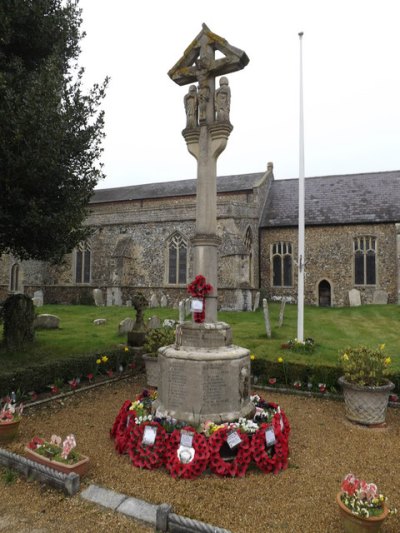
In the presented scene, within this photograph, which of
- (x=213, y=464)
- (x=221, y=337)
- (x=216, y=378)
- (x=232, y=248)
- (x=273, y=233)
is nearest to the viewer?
(x=213, y=464)

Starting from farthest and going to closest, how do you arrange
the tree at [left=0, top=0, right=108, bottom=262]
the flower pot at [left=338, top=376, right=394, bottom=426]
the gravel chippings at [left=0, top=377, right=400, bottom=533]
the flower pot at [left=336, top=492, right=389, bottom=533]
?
the tree at [left=0, top=0, right=108, bottom=262], the flower pot at [left=338, top=376, right=394, bottom=426], the gravel chippings at [left=0, top=377, right=400, bottom=533], the flower pot at [left=336, top=492, right=389, bottom=533]

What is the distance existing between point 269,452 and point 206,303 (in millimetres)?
2317

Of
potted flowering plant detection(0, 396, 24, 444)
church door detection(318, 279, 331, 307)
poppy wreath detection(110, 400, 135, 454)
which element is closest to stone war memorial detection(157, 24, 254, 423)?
poppy wreath detection(110, 400, 135, 454)

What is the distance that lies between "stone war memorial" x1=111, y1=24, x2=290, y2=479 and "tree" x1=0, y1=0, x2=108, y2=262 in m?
3.44

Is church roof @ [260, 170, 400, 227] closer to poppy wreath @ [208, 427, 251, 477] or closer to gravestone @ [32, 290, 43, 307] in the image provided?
gravestone @ [32, 290, 43, 307]

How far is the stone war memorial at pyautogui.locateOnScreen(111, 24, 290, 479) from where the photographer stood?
482 cm

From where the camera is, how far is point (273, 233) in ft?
86.7

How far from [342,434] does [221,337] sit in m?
2.63

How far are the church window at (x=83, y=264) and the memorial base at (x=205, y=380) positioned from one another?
74.8 feet

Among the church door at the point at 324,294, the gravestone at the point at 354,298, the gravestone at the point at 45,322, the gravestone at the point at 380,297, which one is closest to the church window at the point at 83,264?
the gravestone at the point at 45,322

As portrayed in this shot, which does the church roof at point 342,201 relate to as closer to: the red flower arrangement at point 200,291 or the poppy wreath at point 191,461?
the red flower arrangement at point 200,291

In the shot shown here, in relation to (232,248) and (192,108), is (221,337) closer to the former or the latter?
(192,108)

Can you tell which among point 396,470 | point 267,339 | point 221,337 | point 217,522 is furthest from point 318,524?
point 267,339

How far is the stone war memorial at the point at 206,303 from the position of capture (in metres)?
5.44
